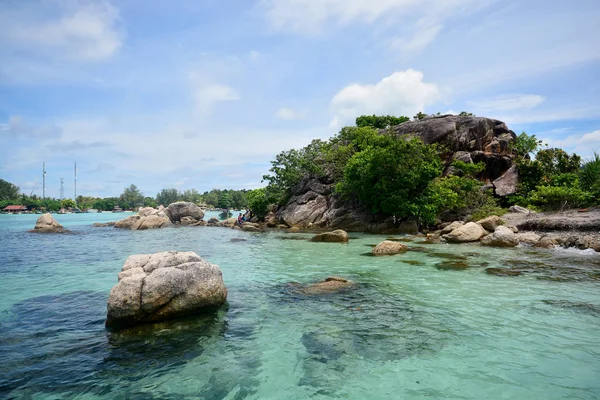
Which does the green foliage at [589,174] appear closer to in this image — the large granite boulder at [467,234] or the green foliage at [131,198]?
the large granite boulder at [467,234]

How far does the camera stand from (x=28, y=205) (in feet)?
378

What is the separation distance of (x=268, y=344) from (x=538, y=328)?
548 cm

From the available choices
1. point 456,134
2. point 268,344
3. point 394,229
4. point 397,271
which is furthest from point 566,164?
point 268,344

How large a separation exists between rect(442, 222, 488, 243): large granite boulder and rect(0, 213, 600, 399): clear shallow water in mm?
9135

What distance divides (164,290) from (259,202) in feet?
124

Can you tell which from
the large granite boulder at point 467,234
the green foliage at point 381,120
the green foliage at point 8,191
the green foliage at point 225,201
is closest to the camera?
the large granite boulder at point 467,234

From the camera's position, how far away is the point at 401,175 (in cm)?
2911

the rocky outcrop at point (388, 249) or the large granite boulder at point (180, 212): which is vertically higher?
the large granite boulder at point (180, 212)

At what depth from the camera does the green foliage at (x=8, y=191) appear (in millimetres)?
114062

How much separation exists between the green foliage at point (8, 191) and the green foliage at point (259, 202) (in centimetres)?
11232

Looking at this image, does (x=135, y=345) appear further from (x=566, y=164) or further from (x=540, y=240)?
(x=566, y=164)

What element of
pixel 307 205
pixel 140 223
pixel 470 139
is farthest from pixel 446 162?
pixel 140 223

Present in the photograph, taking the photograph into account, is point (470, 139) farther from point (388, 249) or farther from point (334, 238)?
point (388, 249)

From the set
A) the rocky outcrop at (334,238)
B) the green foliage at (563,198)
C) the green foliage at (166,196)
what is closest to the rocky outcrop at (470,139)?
the green foliage at (563,198)
